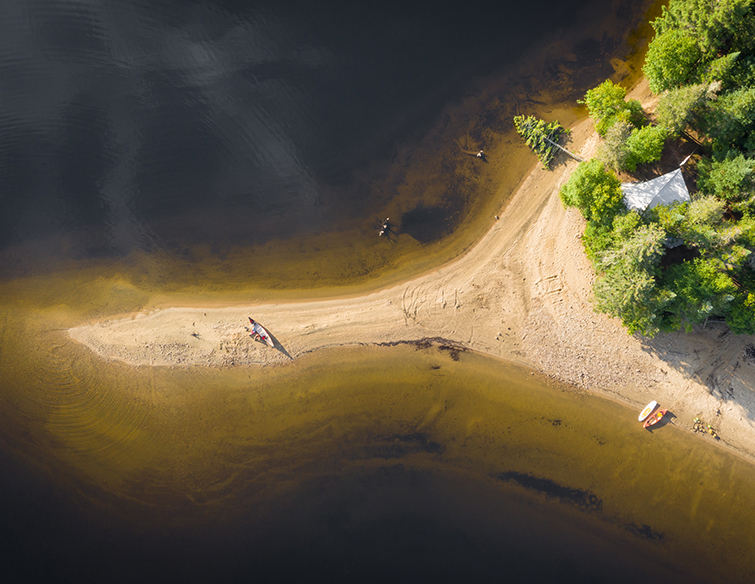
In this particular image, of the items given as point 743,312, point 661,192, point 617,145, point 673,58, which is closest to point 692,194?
point 661,192

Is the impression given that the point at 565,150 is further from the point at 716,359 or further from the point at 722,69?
the point at 716,359

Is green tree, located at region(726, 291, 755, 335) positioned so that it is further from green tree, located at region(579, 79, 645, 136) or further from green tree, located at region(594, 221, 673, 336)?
green tree, located at region(579, 79, 645, 136)

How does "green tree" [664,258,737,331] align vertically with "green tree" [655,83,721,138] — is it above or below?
below

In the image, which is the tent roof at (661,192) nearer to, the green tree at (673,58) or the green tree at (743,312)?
the green tree at (673,58)

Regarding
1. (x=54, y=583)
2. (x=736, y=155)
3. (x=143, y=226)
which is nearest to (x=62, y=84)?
(x=143, y=226)

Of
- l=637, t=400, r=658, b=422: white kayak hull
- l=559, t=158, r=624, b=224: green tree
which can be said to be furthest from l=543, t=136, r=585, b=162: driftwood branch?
l=637, t=400, r=658, b=422: white kayak hull

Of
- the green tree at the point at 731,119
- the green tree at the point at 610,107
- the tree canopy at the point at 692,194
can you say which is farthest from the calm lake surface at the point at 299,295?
the green tree at the point at 731,119
